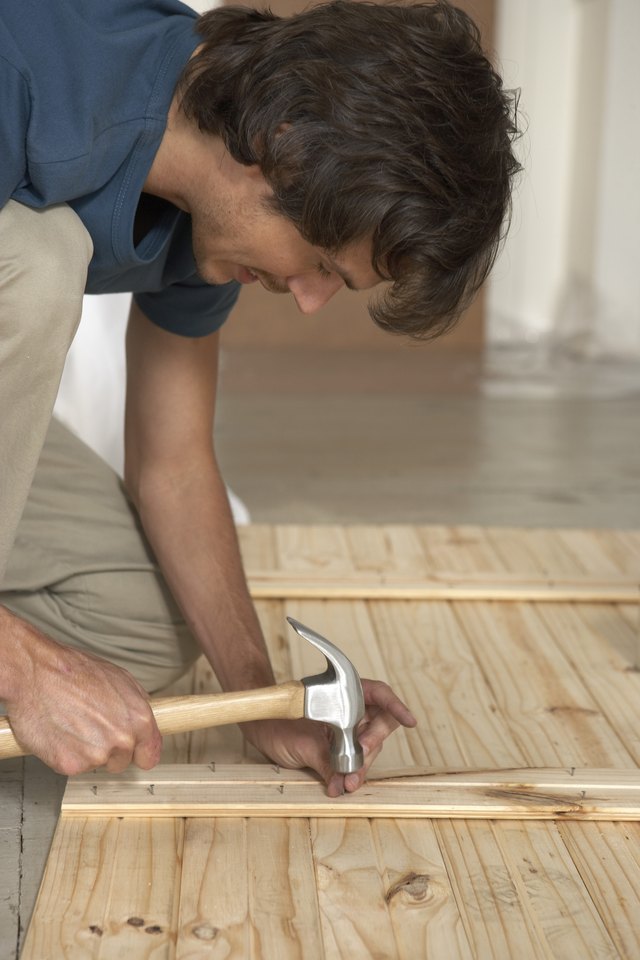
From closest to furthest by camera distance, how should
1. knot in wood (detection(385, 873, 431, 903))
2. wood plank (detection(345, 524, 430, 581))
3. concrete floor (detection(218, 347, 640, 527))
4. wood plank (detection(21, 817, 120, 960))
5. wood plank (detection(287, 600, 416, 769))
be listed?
wood plank (detection(21, 817, 120, 960)), knot in wood (detection(385, 873, 431, 903)), wood plank (detection(287, 600, 416, 769)), wood plank (detection(345, 524, 430, 581)), concrete floor (detection(218, 347, 640, 527))

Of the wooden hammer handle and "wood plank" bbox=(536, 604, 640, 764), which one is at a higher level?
the wooden hammer handle

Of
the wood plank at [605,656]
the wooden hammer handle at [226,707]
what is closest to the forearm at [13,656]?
the wooden hammer handle at [226,707]

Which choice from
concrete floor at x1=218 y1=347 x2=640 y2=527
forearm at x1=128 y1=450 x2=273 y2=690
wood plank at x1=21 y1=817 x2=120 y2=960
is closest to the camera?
wood plank at x1=21 y1=817 x2=120 y2=960

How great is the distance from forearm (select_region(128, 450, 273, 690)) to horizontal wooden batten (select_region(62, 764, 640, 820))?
18 centimetres

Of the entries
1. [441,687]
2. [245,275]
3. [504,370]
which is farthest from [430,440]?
[245,275]

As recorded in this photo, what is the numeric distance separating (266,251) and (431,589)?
110 centimetres

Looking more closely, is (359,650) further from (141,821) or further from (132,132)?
(132,132)

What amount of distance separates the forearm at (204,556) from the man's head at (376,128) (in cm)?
53

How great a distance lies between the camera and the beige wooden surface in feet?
4.23

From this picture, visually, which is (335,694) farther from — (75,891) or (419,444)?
(419,444)

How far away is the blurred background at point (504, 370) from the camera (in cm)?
347

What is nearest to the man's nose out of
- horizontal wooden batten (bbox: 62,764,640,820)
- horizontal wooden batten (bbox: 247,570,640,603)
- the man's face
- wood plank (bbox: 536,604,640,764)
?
the man's face

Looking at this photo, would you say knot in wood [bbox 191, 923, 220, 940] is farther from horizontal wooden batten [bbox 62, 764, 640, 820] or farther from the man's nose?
the man's nose

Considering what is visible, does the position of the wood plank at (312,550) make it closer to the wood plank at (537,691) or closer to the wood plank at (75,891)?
the wood plank at (537,691)
